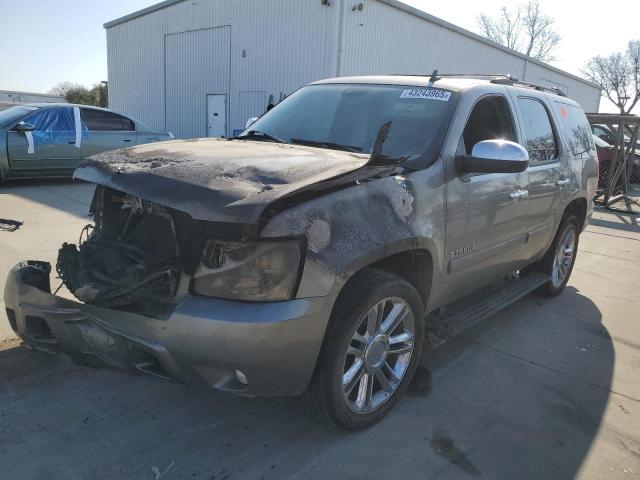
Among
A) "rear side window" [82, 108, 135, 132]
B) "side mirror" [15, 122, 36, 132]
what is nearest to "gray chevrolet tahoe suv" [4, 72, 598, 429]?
"side mirror" [15, 122, 36, 132]

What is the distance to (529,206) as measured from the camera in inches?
155

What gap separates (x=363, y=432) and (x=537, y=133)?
279 centimetres

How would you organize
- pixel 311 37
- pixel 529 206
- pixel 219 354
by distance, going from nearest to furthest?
pixel 219 354
pixel 529 206
pixel 311 37

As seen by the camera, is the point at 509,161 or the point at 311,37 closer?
the point at 509,161

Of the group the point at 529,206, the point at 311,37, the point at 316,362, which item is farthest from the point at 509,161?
the point at 311,37

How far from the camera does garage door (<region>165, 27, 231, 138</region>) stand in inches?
708

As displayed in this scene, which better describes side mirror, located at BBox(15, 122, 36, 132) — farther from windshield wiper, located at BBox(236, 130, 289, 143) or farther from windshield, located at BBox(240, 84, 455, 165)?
windshield wiper, located at BBox(236, 130, 289, 143)

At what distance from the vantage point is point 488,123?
3582 mm

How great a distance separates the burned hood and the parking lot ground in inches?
48.3

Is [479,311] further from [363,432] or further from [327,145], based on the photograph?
[327,145]

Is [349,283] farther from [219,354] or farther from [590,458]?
[590,458]

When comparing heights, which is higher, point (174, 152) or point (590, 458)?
point (174, 152)

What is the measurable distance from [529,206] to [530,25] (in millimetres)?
58010

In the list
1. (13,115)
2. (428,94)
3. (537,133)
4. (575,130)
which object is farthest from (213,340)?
(13,115)
